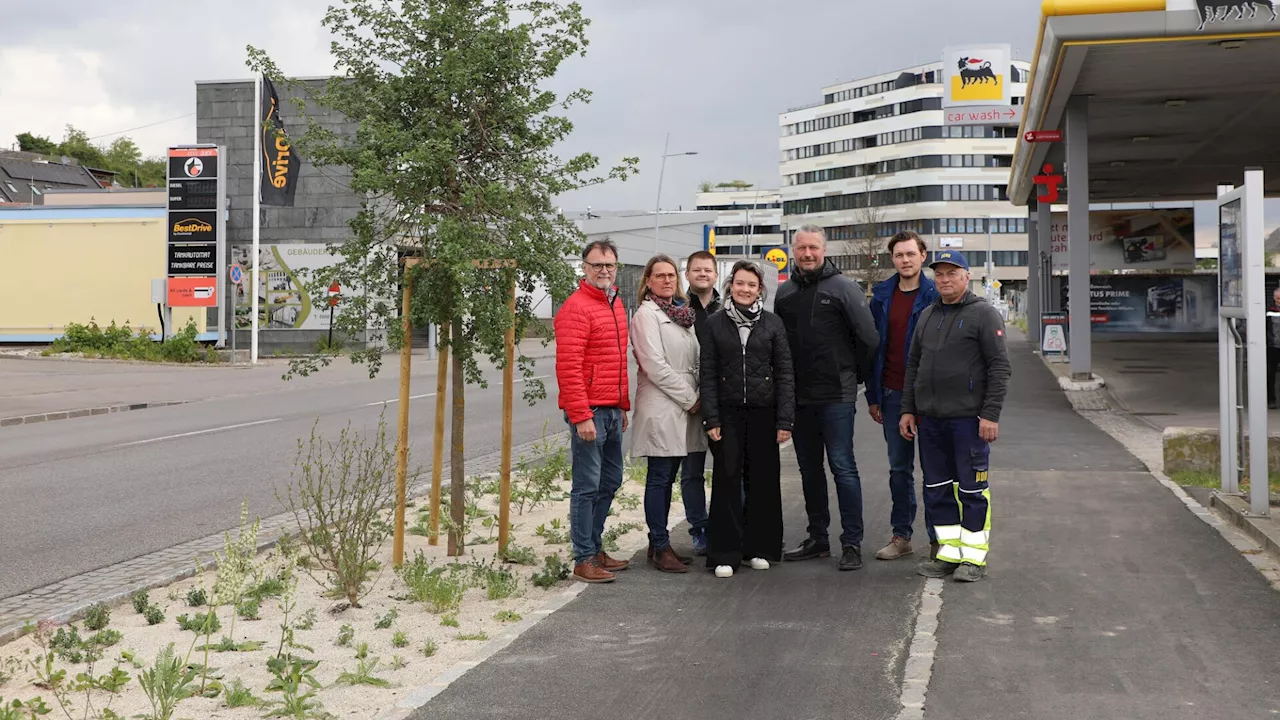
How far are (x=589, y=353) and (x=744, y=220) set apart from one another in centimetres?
13821

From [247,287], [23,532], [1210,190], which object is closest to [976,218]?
[1210,190]

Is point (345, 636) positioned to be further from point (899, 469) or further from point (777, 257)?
point (777, 257)

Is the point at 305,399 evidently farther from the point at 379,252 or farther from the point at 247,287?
the point at 247,287

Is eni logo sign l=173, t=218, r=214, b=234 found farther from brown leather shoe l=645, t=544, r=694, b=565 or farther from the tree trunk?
brown leather shoe l=645, t=544, r=694, b=565

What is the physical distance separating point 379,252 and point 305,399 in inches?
615

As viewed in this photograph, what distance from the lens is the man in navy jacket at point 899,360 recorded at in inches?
307

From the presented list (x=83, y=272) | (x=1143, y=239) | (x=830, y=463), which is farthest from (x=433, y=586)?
(x=1143, y=239)

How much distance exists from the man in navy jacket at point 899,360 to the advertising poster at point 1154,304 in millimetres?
33499

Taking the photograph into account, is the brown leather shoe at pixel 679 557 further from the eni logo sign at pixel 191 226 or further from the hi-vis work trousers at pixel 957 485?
the eni logo sign at pixel 191 226

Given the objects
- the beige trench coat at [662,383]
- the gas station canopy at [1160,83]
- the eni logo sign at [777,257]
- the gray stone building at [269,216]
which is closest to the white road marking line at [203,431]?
the beige trench coat at [662,383]

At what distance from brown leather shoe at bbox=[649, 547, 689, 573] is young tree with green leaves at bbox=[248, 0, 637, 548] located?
1470 mm

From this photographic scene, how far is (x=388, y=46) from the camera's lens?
23.8 feet

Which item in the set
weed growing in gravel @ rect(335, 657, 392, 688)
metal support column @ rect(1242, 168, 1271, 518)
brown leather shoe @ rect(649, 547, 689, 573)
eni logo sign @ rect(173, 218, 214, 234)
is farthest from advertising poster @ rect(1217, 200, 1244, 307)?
eni logo sign @ rect(173, 218, 214, 234)

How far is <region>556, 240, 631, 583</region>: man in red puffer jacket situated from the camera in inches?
277
